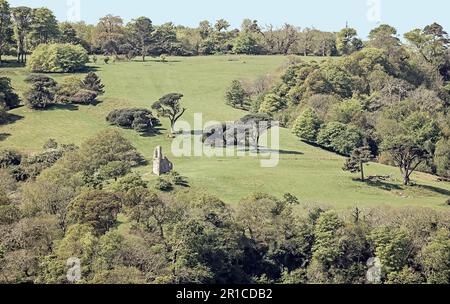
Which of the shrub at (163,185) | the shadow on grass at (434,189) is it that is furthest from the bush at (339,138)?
the shrub at (163,185)

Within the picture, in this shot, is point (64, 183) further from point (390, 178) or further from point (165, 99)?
point (390, 178)

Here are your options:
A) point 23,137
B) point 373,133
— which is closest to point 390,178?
point 373,133

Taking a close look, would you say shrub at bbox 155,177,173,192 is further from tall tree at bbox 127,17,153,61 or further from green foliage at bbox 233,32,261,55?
green foliage at bbox 233,32,261,55

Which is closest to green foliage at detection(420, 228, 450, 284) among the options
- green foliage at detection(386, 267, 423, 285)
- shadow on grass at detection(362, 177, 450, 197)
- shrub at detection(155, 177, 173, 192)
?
green foliage at detection(386, 267, 423, 285)

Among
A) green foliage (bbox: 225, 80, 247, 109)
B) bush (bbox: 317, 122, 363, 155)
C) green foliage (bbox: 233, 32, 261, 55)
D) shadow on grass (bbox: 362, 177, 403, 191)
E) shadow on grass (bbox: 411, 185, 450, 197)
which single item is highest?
green foliage (bbox: 233, 32, 261, 55)

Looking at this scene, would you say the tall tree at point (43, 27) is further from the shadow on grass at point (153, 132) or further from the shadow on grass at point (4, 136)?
the shadow on grass at point (153, 132)
